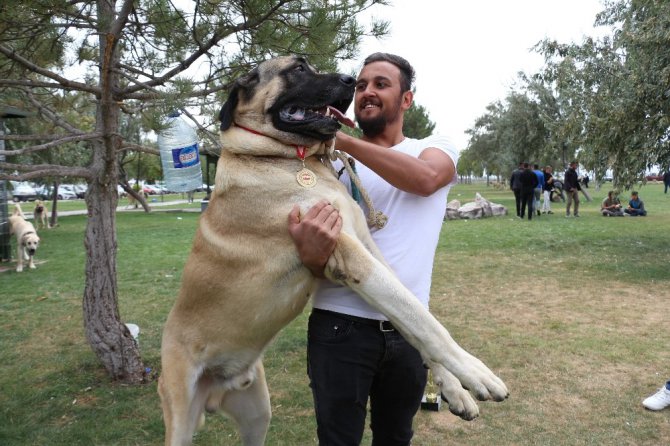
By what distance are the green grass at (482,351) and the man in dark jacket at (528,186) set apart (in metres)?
5.91

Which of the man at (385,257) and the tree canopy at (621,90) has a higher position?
the tree canopy at (621,90)

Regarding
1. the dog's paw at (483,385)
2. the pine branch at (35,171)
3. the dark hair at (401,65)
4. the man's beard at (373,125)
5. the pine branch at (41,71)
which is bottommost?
the dog's paw at (483,385)

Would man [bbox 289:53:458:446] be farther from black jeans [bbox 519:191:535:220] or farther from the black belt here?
black jeans [bbox 519:191:535:220]

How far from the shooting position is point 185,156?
4465 millimetres

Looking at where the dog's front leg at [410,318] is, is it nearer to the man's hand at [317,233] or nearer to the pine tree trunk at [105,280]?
the man's hand at [317,233]

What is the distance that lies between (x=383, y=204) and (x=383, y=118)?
391mm

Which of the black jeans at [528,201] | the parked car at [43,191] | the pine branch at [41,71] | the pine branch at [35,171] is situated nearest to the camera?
the pine branch at [35,171]

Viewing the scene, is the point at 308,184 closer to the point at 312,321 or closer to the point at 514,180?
the point at 312,321

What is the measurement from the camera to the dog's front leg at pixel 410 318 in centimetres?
184

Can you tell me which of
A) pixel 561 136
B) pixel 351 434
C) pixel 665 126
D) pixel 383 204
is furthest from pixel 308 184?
pixel 561 136

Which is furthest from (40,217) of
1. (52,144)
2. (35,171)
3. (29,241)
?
(52,144)

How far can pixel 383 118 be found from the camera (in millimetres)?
2248

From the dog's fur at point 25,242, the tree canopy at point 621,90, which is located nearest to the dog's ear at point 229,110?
the tree canopy at point 621,90

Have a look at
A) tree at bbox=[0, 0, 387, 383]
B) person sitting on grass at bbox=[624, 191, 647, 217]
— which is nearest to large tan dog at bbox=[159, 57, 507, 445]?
tree at bbox=[0, 0, 387, 383]
